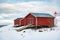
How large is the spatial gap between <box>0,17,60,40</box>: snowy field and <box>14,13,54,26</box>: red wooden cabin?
0.08 metres

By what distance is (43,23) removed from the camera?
1556 mm

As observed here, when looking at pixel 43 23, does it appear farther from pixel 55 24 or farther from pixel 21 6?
pixel 21 6

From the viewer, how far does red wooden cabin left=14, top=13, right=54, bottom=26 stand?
1542mm

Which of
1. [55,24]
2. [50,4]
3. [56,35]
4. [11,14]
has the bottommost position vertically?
[56,35]

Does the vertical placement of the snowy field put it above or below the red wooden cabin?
below

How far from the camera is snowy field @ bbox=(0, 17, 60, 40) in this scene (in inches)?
61.0

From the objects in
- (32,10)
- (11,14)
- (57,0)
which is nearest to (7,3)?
(11,14)

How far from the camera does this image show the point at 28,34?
5.09 feet

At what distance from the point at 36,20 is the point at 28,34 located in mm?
186

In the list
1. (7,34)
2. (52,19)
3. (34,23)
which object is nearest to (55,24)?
(52,19)

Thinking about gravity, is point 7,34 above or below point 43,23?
below

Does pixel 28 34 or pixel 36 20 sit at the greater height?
pixel 36 20

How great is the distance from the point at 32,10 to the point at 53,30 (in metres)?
0.34

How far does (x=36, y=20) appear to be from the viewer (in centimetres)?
155
